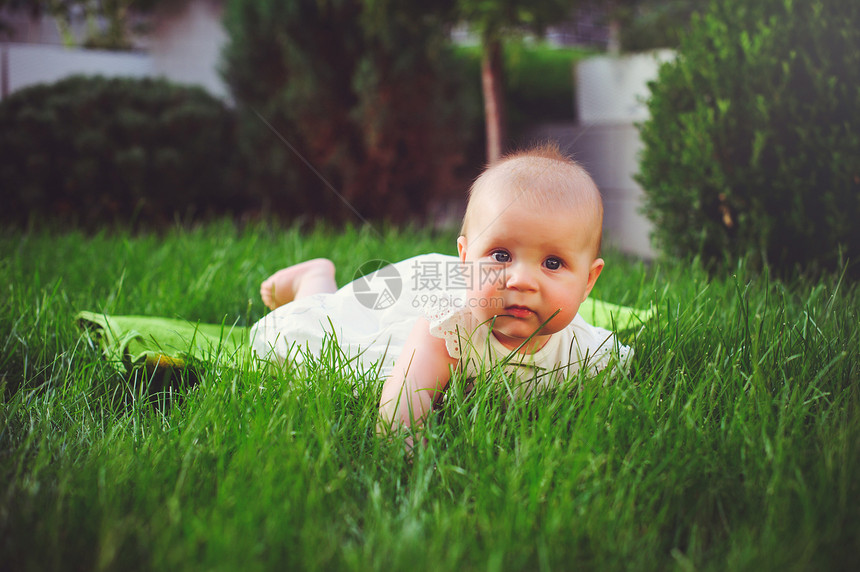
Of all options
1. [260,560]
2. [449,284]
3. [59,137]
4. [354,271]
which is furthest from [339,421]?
[59,137]

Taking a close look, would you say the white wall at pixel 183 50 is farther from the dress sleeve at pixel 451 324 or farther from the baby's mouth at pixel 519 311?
the baby's mouth at pixel 519 311

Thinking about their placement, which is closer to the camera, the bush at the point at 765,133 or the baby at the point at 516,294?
the baby at the point at 516,294

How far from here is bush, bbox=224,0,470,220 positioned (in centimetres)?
474

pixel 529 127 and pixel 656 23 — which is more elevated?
pixel 656 23

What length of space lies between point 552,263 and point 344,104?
153 inches

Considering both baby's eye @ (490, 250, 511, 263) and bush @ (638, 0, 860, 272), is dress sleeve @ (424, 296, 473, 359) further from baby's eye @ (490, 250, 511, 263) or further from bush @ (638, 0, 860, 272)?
bush @ (638, 0, 860, 272)

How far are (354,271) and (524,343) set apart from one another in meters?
1.47

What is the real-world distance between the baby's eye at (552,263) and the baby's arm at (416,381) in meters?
0.30

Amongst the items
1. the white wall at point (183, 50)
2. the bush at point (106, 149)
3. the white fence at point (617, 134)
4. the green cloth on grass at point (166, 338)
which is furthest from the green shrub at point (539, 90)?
the green cloth on grass at point (166, 338)

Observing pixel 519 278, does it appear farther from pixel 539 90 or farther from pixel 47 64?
pixel 47 64

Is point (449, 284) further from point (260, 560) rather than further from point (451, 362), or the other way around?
point (260, 560)

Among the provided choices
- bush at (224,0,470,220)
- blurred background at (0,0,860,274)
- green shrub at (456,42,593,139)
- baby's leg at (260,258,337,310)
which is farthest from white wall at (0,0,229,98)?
baby's leg at (260,258,337,310)

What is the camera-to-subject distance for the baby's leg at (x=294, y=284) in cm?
219

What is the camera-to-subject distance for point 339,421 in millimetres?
1360
